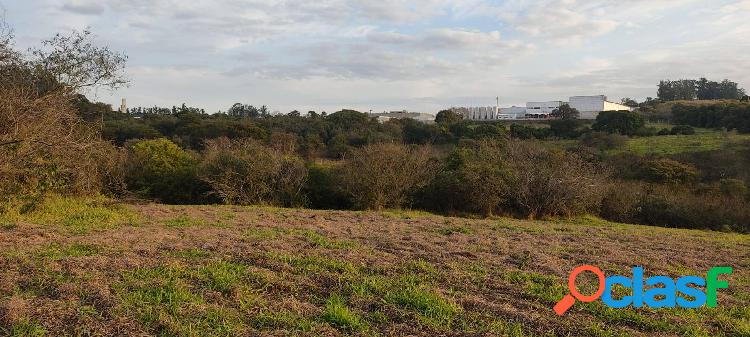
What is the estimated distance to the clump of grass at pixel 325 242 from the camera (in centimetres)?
901

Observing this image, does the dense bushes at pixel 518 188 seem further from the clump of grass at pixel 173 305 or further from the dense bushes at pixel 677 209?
the clump of grass at pixel 173 305

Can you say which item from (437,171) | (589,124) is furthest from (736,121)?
(437,171)

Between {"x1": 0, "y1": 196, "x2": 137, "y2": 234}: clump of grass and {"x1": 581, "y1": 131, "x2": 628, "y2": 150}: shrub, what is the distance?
133ft

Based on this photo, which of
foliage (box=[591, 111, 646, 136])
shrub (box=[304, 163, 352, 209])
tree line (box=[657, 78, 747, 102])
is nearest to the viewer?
shrub (box=[304, 163, 352, 209])

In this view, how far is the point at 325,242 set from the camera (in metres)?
9.43

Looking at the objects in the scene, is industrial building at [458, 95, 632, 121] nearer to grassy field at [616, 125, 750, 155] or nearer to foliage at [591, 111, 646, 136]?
foliage at [591, 111, 646, 136]

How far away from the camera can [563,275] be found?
285 inches

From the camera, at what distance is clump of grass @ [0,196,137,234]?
11.3 metres

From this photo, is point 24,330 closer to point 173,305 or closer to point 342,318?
point 173,305

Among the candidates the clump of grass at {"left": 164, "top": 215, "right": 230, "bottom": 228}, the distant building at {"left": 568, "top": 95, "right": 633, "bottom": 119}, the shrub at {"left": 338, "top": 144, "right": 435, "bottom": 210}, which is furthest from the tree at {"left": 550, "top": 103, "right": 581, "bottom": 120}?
the clump of grass at {"left": 164, "top": 215, "right": 230, "bottom": 228}

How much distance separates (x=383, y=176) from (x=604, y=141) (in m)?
30.0

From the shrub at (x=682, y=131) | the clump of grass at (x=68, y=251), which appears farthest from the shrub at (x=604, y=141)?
the clump of grass at (x=68, y=251)

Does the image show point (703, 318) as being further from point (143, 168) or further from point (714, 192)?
point (714, 192)

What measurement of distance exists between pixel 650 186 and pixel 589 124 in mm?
31670
